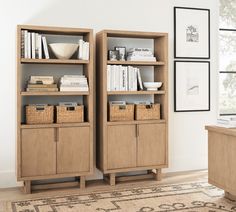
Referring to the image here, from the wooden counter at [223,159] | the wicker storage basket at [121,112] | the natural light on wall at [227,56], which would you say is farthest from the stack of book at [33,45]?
the natural light on wall at [227,56]

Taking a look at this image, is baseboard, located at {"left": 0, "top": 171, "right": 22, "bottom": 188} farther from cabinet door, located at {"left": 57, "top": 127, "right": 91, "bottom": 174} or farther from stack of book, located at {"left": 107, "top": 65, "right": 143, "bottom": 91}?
stack of book, located at {"left": 107, "top": 65, "right": 143, "bottom": 91}

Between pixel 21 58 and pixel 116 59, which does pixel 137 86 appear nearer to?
pixel 116 59

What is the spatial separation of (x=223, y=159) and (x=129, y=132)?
113 centimetres

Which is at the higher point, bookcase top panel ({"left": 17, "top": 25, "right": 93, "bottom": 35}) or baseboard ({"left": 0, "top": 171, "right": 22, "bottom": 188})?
bookcase top panel ({"left": 17, "top": 25, "right": 93, "bottom": 35})

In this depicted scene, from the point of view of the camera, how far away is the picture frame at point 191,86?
4.84 m

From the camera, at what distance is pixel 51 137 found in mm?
3932

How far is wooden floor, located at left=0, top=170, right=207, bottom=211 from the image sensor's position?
3.85 meters

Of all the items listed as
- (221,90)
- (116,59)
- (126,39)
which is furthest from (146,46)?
(221,90)

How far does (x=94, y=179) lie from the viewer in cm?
446

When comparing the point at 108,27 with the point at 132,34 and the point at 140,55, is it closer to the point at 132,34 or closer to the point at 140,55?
the point at 132,34

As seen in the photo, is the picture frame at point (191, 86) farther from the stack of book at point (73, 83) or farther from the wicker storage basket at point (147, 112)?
the stack of book at point (73, 83)

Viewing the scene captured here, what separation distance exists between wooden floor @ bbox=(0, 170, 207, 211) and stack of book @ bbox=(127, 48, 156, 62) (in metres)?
1.43

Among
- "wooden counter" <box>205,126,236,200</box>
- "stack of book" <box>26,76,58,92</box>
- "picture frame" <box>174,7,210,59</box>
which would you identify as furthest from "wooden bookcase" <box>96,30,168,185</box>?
"wooden counter" <box>205,126,236,200</box>

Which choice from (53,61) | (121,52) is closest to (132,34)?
(121,52)
